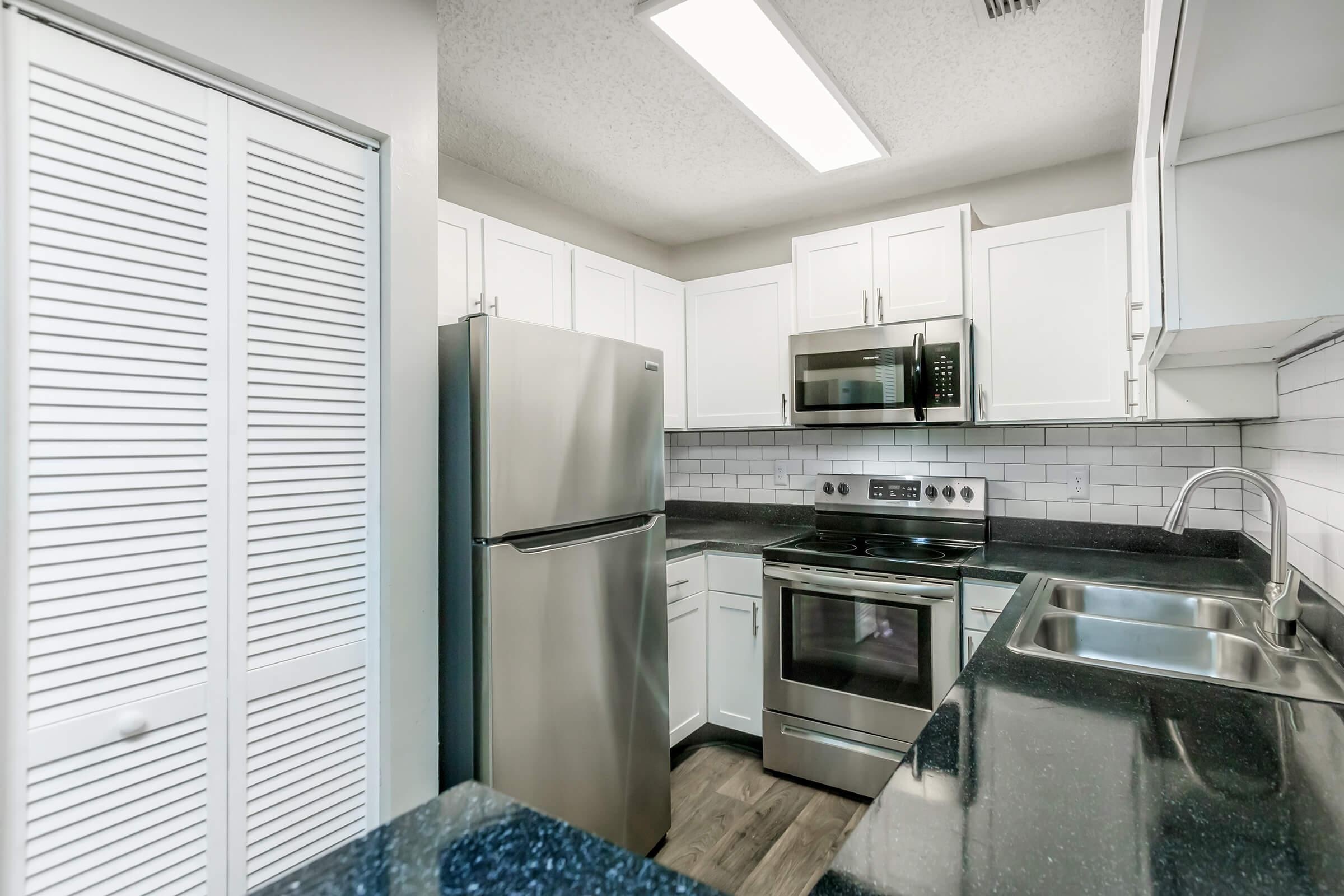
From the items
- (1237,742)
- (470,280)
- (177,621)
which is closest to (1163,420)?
(1237,742)

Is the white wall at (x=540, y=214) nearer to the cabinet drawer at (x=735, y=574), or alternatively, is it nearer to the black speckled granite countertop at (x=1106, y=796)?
the cabinet drawer at (x=735, y=574)

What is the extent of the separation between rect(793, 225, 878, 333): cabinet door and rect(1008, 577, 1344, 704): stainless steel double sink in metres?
1.32

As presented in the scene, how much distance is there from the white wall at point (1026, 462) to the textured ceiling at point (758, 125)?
109 centimetres

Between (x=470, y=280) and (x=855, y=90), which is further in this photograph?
(x=470, y=280)

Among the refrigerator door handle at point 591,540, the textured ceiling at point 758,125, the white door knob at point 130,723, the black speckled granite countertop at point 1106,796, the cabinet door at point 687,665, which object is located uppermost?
the textured ceiling at point 758,125

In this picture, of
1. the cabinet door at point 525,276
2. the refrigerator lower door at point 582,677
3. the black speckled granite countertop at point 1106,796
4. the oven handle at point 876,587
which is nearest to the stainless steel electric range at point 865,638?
the oven handle at point 876,587

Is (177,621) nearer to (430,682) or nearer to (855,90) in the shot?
(430,682)

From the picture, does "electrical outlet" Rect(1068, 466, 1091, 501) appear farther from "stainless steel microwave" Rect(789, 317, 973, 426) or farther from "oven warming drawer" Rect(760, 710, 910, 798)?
"oven warming drawer" Rect(760, 710, 910, 798)

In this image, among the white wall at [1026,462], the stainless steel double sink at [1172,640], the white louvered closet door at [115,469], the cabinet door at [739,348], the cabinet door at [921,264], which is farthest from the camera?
the cabinet door at [739,348]

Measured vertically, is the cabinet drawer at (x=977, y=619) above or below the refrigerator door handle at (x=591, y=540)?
below

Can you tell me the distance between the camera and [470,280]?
2256mm

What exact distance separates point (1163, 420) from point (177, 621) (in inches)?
110

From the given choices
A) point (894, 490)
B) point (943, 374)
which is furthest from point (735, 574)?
point (943, 374)

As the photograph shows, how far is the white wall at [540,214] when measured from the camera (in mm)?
2551
